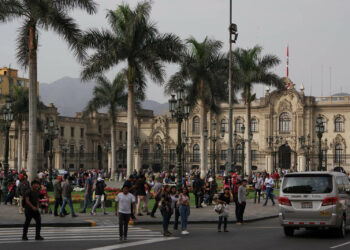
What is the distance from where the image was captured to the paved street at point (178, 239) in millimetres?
13195

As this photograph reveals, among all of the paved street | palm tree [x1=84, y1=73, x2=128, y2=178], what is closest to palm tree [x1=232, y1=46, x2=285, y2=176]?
palm tree [x1=84, y1=73, x2=128, y2=178]

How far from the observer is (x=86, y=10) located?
25.4 m

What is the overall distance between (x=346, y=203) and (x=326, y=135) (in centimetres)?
5823

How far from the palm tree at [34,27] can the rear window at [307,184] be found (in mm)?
12238

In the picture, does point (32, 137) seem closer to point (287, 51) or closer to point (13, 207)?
point (13, 207)

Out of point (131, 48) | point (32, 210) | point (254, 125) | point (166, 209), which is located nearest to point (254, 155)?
point (254, 125)

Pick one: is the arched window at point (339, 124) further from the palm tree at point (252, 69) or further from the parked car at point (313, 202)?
the parked car at point (313, 202)

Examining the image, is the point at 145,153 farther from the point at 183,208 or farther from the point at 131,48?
the point at 183,208

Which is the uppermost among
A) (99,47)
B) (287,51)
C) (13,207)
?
(287,51)

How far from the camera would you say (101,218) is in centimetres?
2025

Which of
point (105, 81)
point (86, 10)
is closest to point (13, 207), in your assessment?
point (86, 10)

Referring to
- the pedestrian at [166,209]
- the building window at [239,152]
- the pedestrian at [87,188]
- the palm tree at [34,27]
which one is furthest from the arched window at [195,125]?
the pedestrian at [166,209]

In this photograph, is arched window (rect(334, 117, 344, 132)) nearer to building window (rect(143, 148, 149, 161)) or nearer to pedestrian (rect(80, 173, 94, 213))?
building window (rect(143, 148, 149, 161))

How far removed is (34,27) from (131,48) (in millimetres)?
6740
